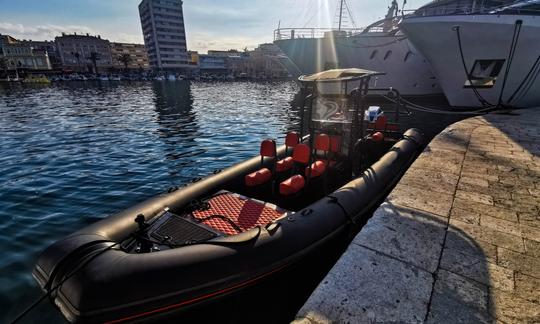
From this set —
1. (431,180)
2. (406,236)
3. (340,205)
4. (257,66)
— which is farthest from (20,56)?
(406,236)

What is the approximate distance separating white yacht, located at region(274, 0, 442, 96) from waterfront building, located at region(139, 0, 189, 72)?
96.4 m

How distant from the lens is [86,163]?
920 cm

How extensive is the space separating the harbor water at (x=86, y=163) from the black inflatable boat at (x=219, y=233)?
129 centimetres

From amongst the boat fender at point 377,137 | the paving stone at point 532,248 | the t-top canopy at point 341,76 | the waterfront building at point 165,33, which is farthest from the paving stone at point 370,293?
the waterfront building at point 165,33

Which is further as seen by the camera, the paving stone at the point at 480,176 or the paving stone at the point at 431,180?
the paving stone at the point at 480,176

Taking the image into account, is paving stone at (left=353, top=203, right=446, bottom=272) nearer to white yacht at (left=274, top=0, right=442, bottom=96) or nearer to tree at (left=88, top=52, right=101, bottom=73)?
white yacht at (left=274, top=0, right=442, bottom=96)

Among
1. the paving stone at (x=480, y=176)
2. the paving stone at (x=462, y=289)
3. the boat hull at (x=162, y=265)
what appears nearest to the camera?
the paving stone at (x=462, y=289)

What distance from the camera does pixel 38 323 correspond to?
332cm

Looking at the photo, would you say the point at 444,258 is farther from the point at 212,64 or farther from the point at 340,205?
the point at 212,64

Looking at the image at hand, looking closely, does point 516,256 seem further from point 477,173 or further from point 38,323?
point 38,323

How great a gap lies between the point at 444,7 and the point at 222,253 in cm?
2842

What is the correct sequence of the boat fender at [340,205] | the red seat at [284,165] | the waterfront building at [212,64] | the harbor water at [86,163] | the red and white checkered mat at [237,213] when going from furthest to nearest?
the waterfront building at [212,64] < the red seat at [284,165] < the harbor water at [86,163] < the boat fender at [340,205] < the red and white checkered mat at [237,213]

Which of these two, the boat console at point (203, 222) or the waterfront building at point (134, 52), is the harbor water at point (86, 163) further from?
the waterfront building at point (134, 52)

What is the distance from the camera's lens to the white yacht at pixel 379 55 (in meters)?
21.7
